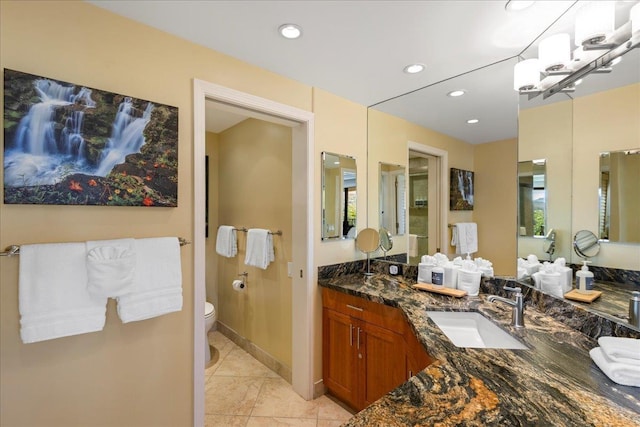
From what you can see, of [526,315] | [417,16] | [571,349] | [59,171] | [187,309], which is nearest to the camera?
[571,349]

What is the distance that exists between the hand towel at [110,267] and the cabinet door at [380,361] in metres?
1.47

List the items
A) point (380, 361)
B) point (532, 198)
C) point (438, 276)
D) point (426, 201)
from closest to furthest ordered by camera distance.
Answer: point (532, 198)
point (380, 361)
point (438, 276)
point (426, 201)

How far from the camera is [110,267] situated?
1.35m

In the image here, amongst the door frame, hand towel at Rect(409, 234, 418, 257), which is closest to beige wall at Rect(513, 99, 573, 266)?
hand towel at Rect(409, 234, 418, 257)

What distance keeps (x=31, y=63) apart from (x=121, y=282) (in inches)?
40.9

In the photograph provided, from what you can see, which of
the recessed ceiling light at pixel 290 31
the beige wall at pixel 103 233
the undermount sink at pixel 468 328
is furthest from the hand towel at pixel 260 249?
the recessed ceiling light at pixel 290 31

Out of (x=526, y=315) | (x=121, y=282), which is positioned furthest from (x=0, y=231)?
(x=526, y=315)

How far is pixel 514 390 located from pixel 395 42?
1711mm

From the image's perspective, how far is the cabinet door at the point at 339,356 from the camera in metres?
2.13

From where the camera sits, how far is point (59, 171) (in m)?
1.31

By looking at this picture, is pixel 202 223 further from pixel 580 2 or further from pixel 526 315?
pixel 580 2

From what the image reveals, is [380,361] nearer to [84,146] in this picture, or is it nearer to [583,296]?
[583,296]

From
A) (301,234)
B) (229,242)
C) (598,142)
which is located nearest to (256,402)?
(301,234)

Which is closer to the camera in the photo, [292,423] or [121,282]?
[121,282]
